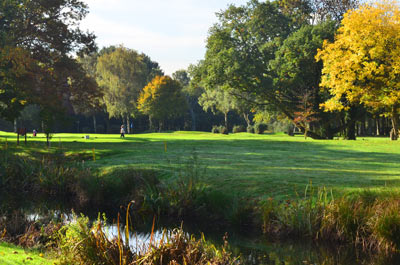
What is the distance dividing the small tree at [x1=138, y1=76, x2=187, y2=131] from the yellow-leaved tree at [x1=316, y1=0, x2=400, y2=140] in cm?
4023

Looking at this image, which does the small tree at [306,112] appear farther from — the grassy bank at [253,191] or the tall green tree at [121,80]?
the tall green tree at [121,80]

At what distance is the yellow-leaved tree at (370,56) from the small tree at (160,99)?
4023 cm

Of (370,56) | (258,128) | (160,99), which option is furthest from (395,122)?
(160,99)

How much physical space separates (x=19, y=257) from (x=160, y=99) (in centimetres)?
6506

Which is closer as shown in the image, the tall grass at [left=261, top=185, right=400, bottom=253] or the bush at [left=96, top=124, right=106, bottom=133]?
the tall grass at [left=261, top=185, right=400, bottom=253]

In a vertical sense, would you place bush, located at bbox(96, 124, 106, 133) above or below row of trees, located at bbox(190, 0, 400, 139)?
below

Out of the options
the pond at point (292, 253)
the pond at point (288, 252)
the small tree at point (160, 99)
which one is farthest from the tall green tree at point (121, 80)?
the pond at point (292, 253)

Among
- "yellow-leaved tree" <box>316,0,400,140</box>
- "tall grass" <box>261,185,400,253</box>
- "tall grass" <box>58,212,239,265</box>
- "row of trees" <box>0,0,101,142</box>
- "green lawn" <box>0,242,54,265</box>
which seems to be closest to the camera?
"tall grass" <box>58,212,239,265</box>

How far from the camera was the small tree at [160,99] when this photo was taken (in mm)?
71875

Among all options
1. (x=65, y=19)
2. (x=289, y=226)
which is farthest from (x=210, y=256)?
(x=65, y=19)

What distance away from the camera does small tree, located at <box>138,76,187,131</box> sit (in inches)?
2830

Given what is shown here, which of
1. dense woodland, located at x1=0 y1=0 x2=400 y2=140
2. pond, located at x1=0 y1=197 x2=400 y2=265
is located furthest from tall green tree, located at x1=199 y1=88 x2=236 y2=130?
pond, located at x1=0 y1=197 x2=400 y2=265

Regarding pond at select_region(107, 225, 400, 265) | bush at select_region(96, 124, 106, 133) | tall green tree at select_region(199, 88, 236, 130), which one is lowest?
pond at select_region(107, 225, 400, 265)

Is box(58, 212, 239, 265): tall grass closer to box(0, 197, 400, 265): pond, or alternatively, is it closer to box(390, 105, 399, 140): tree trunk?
box(0, 197, 400, 265): pond
